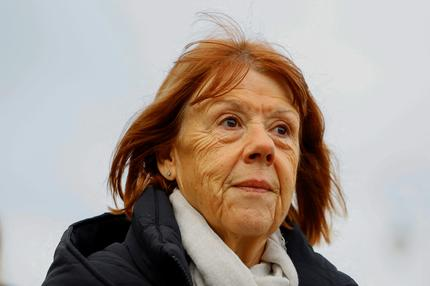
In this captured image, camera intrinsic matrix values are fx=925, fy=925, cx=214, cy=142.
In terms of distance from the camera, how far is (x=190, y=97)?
4.74 metres

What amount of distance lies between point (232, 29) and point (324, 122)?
2.53ft

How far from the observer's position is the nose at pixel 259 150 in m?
4.45

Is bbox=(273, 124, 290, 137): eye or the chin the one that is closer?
the chin

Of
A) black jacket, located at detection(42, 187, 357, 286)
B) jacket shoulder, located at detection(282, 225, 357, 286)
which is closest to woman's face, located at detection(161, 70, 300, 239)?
black jacket, located at detection(42, 187, 357, 286)

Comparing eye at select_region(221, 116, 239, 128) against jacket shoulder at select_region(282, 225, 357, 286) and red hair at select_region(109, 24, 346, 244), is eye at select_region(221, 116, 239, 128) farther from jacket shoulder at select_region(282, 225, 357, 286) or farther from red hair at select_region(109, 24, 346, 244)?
jacket shoulder at select_region(282, 225, 357, 286)

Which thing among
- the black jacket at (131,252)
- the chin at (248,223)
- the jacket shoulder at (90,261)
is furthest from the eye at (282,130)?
the jacket shoulder at (90,261)

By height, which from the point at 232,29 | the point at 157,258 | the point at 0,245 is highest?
the point at 232,29

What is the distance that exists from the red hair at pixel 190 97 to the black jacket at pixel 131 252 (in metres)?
0.23

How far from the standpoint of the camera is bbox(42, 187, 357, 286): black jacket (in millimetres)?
4082

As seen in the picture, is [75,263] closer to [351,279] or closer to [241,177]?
[241,177]

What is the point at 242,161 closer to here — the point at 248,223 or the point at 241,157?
the point at 241,157

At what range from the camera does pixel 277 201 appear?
14.9 feet

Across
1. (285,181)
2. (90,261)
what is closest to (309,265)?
(285,181)

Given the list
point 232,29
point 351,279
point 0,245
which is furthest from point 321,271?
point 0,245
